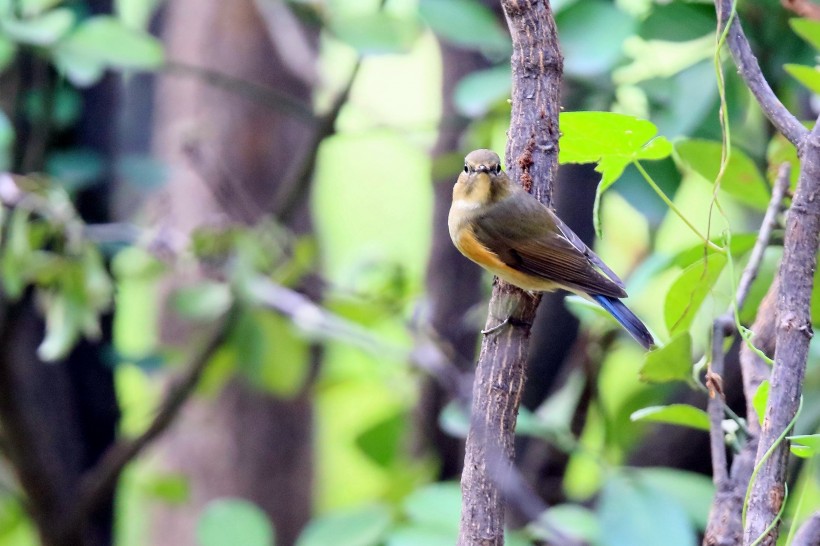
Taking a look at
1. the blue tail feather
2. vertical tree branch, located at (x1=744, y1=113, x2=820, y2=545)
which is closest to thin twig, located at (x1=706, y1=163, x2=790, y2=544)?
vertical tree branch, located at (x1=744, y1=113, x2=820, y2=545)

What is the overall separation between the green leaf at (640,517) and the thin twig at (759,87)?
1.20 m

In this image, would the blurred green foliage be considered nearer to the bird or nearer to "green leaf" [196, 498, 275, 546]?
"green leaf" [196, 498, 275, 546]

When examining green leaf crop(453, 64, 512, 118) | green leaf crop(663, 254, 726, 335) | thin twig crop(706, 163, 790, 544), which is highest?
green leaf crop(453, 64, 512, 118)

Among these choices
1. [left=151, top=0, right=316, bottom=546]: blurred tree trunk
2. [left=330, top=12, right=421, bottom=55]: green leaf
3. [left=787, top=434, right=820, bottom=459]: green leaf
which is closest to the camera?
[left=787, top=434, right=820, bottom=459]: green leaf

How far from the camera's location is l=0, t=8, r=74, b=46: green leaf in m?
2.40

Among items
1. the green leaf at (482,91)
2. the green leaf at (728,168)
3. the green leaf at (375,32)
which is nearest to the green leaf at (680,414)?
the green leaf at (728,168)

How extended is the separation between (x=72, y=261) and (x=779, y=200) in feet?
6.24

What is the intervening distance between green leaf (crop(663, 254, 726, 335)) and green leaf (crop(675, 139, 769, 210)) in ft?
1.04

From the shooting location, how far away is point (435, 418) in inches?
141

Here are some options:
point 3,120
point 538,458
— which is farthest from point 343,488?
point 3,120

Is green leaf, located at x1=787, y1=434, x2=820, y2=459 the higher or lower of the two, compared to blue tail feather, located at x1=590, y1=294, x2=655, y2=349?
higher

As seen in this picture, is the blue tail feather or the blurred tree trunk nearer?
the blue tail feather

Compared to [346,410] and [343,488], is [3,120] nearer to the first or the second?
[343,488]

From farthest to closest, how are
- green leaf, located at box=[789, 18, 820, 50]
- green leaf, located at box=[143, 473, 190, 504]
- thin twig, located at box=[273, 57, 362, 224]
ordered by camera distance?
1. green leaf, located at box=[143, 473, 190, 504]
2. thin twig, located at box=[273, 57, 362, 224]
3. green leaf, located at box=[789, 18, 820, 50]
